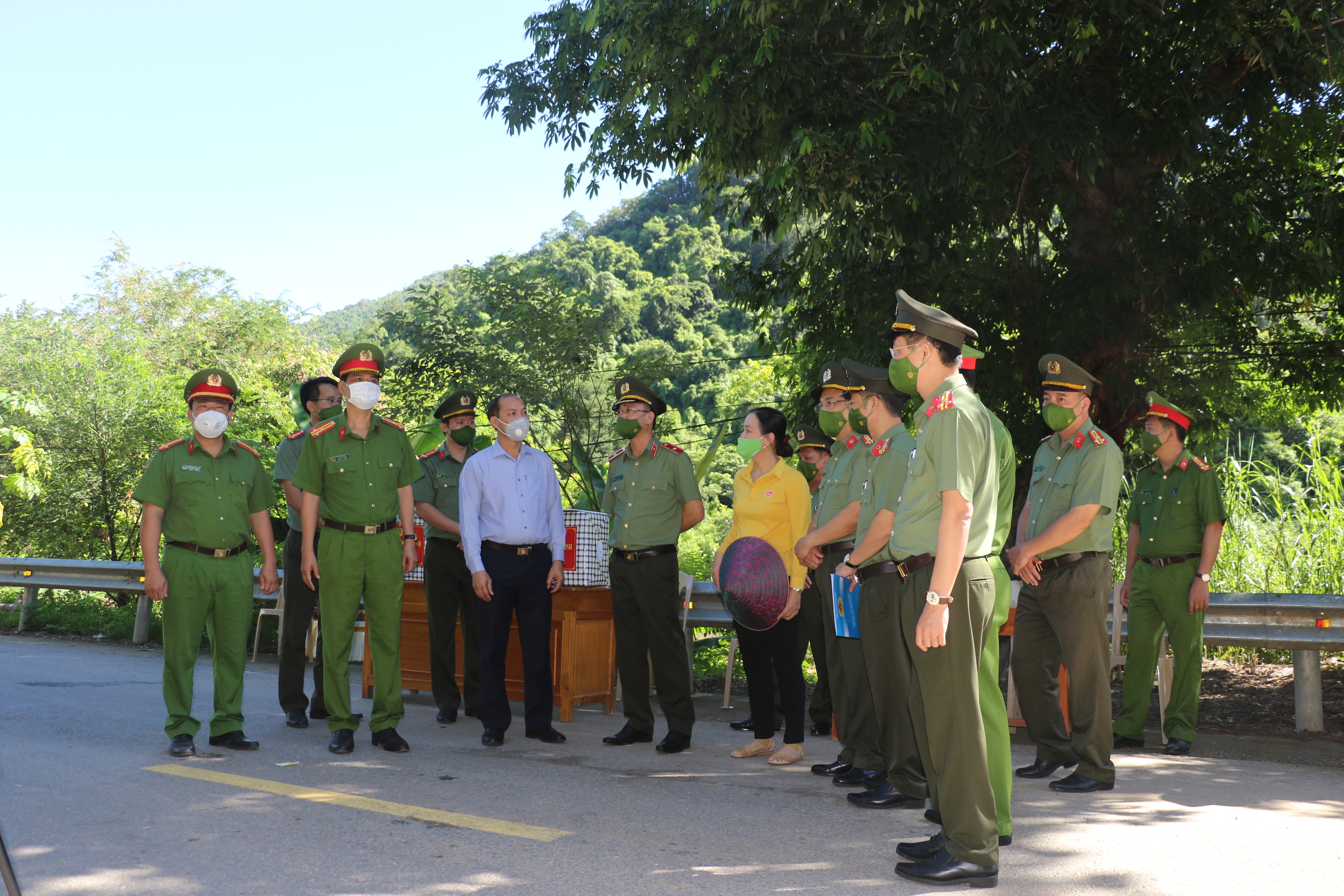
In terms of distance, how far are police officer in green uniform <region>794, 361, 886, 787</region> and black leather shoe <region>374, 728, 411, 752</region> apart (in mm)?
2377

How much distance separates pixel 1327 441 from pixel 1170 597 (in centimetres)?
1858

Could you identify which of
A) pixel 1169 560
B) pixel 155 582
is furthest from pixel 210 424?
pixel 1169 560

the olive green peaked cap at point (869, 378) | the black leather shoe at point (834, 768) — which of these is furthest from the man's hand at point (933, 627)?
the black leather shoe at point (834, 768)

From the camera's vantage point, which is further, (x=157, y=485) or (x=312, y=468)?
(x=312, y=468)

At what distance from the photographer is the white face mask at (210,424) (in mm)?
6406

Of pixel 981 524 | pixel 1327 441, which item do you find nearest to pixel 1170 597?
pixel 981 524

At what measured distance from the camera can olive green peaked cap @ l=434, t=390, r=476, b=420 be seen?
823 cm

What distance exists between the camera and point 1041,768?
237 inches

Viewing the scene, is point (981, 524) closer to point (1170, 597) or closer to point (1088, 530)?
point (1088, 530)

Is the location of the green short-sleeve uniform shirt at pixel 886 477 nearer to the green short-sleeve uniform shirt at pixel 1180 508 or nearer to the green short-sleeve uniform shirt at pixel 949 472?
the green short-sleeve uniform shirt at pixel 949 472

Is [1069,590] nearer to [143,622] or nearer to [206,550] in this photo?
[206,550]

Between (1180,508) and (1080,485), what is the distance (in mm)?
1609

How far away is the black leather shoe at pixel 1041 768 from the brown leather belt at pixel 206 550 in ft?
15.4

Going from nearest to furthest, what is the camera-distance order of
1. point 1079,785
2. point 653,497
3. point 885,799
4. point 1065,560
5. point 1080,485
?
point 885,799 → point 1079,785 → point 1080,485 → point 1065,560 → point 653,497
